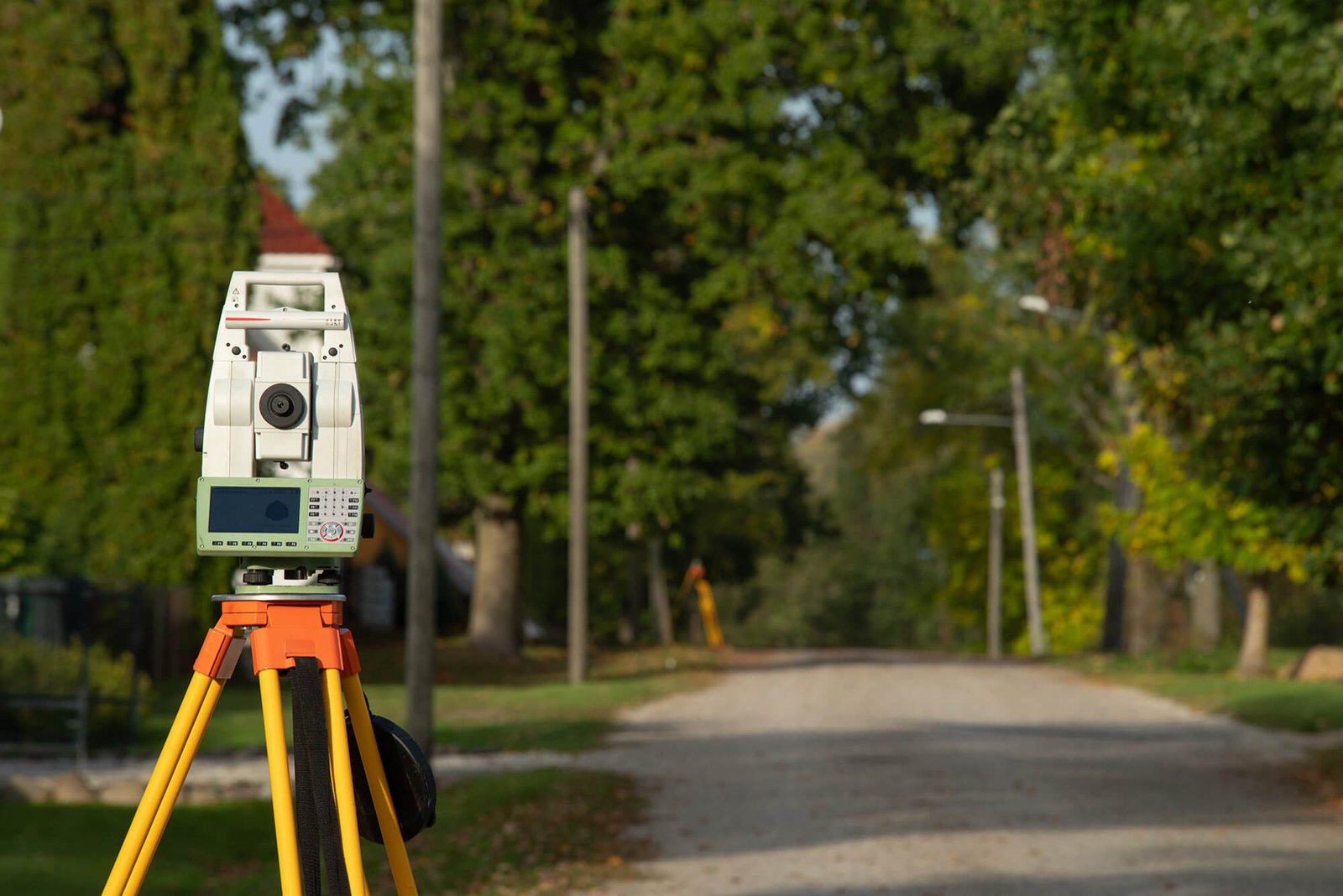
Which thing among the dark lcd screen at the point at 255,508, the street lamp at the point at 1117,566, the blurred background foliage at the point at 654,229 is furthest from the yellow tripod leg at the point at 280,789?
the street lamp at the point at 1117,566

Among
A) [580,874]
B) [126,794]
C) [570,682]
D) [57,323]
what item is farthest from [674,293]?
[580,874]

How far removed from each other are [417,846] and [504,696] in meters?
12.9

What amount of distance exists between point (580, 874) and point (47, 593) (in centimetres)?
739

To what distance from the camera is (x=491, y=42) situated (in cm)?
3112

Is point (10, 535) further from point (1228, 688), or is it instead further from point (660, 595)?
point (660, 595)

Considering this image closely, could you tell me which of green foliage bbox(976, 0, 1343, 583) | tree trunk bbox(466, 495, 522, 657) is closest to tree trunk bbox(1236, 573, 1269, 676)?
tree trunk bbox(466, 495, 522, 657)

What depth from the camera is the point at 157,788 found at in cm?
459

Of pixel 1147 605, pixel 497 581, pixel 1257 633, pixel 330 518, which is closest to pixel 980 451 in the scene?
pixel 1147 605

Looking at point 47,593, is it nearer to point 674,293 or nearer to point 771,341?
point 674,293

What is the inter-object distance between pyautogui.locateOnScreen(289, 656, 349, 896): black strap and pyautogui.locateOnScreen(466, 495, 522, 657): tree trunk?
27.4m

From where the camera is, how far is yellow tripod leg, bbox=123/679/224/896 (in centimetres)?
454

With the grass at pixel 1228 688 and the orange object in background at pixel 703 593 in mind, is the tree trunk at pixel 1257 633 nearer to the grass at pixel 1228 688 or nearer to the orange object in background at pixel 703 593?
the grass at pixel 1228 688

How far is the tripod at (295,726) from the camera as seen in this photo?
4555mm

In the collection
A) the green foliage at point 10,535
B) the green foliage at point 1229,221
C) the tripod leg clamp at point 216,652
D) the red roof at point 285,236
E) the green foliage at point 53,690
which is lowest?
the green foliage at point 53,690
